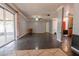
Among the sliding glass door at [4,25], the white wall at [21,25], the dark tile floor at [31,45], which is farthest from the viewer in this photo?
the white wall at [21,25]

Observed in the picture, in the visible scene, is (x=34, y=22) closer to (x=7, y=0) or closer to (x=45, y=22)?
(x=45, y=22)

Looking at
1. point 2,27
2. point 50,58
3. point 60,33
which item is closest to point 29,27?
point 60,33

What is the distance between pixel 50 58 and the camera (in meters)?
1.28

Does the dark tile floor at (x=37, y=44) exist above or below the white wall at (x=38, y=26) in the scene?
below

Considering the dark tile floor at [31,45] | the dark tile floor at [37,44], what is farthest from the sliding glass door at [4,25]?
the dark tile floor at [37,44]

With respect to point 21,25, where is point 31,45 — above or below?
below

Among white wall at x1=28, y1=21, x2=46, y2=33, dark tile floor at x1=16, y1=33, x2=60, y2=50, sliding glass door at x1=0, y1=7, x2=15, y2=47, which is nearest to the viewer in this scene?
dark tile floor at x1=16, y1=33, x2=60, y2=50

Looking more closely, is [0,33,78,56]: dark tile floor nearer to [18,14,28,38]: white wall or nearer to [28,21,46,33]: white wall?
[18,14,28,38]: white wall

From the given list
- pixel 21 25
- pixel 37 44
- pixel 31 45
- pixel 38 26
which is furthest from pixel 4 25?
pixel 38 26

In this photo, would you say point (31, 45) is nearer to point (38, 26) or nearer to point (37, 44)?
point (37, 44)

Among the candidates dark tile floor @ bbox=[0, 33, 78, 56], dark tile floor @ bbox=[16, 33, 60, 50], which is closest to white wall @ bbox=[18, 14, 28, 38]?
dark tile floor @ bbox=[16, 33, 60, 50]

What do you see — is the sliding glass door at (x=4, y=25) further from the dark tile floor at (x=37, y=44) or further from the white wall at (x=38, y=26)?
the white wall at (x=38, y=26)

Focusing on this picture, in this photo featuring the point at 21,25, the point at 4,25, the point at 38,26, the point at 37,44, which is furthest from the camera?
the point at 38,26

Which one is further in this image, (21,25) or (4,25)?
(21,25)
